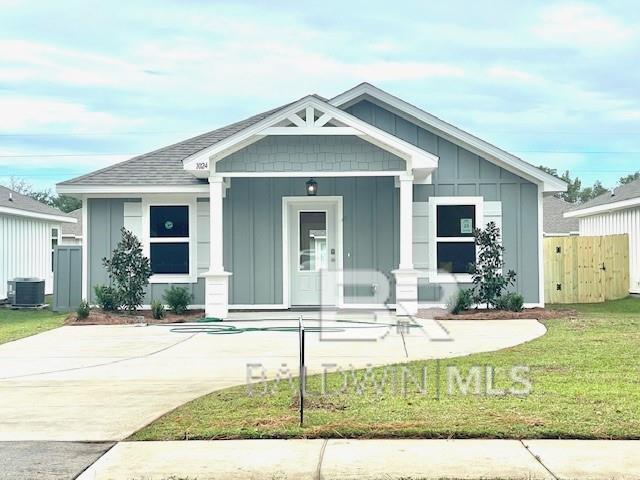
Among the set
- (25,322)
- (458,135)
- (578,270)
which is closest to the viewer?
(25,322)

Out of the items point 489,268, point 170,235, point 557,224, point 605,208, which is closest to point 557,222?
point 557,224

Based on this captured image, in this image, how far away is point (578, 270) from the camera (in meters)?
21.1

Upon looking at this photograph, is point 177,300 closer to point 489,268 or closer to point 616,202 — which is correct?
point 489,268

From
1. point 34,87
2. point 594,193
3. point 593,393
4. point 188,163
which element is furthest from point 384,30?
point 594,193

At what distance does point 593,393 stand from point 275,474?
12.4 ft

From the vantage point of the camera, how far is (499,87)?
3422 centimetres

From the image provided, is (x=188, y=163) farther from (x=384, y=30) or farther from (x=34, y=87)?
(x=34, y=87)

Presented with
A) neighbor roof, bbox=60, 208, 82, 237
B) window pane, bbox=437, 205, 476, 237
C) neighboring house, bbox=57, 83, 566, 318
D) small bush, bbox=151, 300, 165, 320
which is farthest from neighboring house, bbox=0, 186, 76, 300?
window pane, bbox=437, 205, 476, 237

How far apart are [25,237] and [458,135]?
1484 centimetres

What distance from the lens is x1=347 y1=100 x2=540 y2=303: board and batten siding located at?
17.2m

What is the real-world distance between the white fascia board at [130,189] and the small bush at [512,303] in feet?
22.4

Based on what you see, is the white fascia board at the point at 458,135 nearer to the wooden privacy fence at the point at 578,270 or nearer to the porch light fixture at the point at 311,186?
the porch light fixture at the point at 311,186

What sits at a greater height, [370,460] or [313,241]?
[313,241]

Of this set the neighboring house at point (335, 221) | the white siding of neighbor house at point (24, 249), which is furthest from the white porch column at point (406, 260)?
the white siding of neighbor house at point (24, 249)
